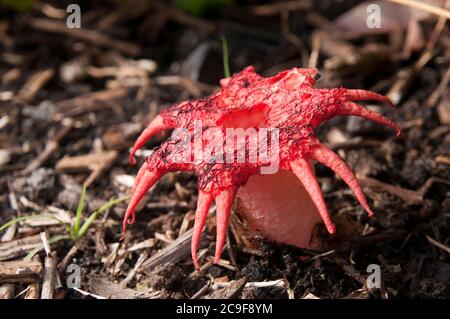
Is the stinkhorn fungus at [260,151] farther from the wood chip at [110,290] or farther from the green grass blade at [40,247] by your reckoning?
the green grass blade at [40,247]

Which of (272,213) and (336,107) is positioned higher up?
(336,107)

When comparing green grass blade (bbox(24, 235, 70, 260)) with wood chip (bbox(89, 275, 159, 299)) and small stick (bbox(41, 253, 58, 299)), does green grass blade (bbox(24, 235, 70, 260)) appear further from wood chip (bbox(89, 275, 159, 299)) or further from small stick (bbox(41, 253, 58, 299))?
wood chip (bbox(89, 275, 159, 299))

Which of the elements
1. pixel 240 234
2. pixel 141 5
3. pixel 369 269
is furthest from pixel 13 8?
pixel 369 269

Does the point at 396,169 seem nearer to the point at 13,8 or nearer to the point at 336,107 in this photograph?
the point at 336,107

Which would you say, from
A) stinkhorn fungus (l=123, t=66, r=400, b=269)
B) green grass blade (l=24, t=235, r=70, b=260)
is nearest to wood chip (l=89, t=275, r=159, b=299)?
green grass blade (l=24, t=235, r=70, b=260)

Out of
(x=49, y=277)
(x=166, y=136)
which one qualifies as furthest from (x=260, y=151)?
(x=166, y=136)
